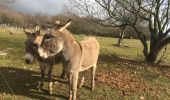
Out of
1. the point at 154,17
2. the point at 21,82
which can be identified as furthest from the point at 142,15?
the point at 21,82

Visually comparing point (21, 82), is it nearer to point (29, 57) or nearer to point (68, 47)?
point (29, 57)

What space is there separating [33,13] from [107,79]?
5.92m

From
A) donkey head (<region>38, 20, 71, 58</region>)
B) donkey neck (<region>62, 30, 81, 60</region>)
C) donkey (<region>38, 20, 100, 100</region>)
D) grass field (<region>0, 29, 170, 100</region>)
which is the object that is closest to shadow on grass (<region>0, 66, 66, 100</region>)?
grass field (<region>0, 29, 170, 100</region>)

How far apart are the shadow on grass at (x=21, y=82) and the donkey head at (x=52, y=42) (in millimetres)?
2077

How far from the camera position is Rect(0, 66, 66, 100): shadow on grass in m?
12.1

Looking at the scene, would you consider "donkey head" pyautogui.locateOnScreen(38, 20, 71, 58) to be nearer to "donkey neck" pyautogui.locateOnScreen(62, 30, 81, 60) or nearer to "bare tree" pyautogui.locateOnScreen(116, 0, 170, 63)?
"donkey neck" pyautogui.locateOnScreen(62, 30, 81, 60)

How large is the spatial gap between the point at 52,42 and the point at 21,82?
11.2 feet

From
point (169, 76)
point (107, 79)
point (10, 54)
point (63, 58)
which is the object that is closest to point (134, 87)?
point (107, 79)

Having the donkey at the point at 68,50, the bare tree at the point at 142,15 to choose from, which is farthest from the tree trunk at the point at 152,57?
the donkey at the point at 68,50

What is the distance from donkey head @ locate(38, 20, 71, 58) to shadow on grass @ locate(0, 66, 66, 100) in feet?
6.81

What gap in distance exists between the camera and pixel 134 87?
48.2 feet

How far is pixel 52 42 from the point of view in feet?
34.4

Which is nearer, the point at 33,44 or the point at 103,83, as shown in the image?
the point at 33,44

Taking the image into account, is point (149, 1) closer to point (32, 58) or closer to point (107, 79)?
point (107, 79)
